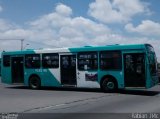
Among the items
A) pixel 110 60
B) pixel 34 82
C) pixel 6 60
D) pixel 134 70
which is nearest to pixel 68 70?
pixel 110 60

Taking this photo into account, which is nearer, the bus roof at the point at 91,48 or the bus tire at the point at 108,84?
the bus roof at the point at 91,48

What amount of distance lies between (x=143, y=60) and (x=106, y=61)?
2.33 meters

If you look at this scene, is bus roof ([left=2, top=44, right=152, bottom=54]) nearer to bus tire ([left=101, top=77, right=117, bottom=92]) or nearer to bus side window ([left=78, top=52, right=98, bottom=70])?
bus side window ([left=78, top=52, right=98, bottom=70])

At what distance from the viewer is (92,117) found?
12.0 meters

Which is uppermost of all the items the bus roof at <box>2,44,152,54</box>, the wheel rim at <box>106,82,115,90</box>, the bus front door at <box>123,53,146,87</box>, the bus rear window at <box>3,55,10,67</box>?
the bus roof at <box>2,44,152,54</box>

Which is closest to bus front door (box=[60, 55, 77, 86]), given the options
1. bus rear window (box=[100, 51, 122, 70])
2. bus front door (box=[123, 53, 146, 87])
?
bus rear window (box=[100, 51, 122, 70])

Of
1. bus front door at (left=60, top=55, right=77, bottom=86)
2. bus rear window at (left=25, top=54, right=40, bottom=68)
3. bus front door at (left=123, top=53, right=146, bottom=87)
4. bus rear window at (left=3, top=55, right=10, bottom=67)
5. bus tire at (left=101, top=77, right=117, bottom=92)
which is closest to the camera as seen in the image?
bus front door at (left=123, top=53, right=146, bottom=87)

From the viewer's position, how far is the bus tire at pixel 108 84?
71.5ft

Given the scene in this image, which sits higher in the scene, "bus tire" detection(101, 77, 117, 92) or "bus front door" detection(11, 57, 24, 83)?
"bus front door" detection(11, 57, 24, 83)

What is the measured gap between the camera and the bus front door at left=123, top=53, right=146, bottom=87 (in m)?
20.6

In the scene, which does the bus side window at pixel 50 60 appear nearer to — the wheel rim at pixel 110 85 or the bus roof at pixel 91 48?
the bus roof at pixel 91 48

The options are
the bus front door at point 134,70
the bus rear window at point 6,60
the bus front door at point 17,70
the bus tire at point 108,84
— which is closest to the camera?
the bus front door at point 134,70

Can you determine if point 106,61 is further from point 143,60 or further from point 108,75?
point 143,60

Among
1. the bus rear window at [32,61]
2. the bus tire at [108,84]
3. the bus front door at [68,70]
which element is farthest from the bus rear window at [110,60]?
the bus rear window at [32,61]
